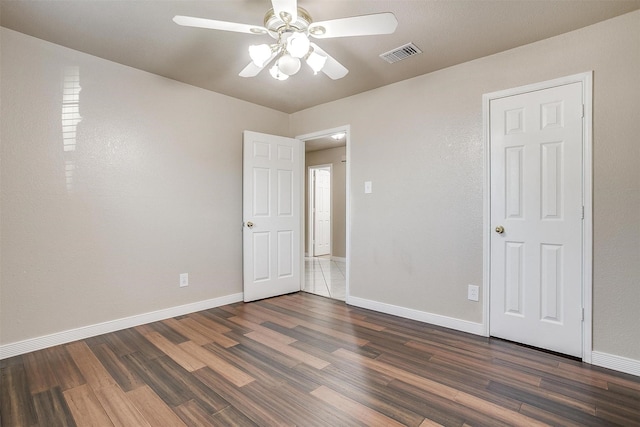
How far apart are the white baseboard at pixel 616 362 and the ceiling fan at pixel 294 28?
8.34 ft

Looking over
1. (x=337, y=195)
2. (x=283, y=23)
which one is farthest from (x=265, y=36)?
(x=337, y=195)

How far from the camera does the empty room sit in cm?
185

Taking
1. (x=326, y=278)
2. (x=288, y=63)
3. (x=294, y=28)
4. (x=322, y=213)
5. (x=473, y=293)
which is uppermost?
(x=294, y=28)

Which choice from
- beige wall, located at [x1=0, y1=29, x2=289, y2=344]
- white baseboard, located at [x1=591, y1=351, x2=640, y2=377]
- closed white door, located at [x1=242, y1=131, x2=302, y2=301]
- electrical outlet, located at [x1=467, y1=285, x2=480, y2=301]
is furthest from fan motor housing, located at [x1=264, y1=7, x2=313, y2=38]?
white baseboard, located at [x1=591, y1=351, x2=640, y2=377]

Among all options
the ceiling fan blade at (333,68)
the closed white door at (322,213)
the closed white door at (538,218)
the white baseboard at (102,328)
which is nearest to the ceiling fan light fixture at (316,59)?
the ceiling fan blade at (333,68)

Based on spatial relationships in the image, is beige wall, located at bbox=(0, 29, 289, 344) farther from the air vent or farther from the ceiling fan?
the air vent

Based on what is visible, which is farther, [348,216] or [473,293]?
[348,216]

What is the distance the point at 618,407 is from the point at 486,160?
5.89 feet

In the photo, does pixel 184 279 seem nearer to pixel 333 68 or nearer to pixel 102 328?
pixel 102 328

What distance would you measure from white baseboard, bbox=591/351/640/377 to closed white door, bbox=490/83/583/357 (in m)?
0.10

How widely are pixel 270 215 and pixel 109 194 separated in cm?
167

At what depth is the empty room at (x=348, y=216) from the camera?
1.85 metres

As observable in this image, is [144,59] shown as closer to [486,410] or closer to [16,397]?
[16,397]

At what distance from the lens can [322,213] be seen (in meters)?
7.26
